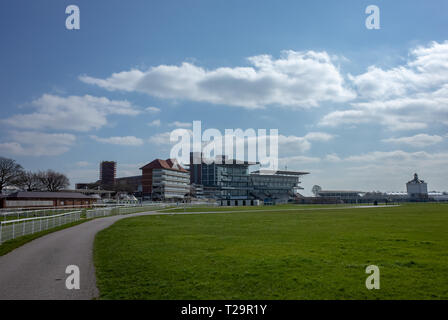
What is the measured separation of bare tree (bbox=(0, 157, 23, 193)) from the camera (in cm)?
7881

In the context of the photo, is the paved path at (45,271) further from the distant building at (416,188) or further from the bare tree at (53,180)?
A: the distant building at (416,188)

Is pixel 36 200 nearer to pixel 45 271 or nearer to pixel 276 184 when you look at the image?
pixel 45 271

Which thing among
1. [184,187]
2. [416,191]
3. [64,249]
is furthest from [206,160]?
[64,249]

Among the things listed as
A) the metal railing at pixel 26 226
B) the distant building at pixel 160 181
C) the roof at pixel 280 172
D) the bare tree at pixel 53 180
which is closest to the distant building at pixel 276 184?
the roof at pixel 280 172

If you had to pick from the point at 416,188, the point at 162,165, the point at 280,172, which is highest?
the point at 162,165

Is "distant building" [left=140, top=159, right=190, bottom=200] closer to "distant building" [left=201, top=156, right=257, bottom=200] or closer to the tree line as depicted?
"distant building" [left=201, top=156, right=257, bottom=200]

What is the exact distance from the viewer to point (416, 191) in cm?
18200

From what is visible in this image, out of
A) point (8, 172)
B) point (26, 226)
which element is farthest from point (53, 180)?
point (26, 226)

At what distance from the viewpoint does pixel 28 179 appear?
9094cm

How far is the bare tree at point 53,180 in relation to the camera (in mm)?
102375

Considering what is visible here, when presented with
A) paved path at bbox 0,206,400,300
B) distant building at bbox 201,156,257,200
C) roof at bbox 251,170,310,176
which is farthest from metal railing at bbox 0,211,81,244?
roof at bbox 251,170,310,176

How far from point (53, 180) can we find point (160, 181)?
158 ft

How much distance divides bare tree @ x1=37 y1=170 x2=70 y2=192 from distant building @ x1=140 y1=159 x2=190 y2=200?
42.5 metres

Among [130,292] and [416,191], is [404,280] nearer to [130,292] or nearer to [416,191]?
[130,292]
